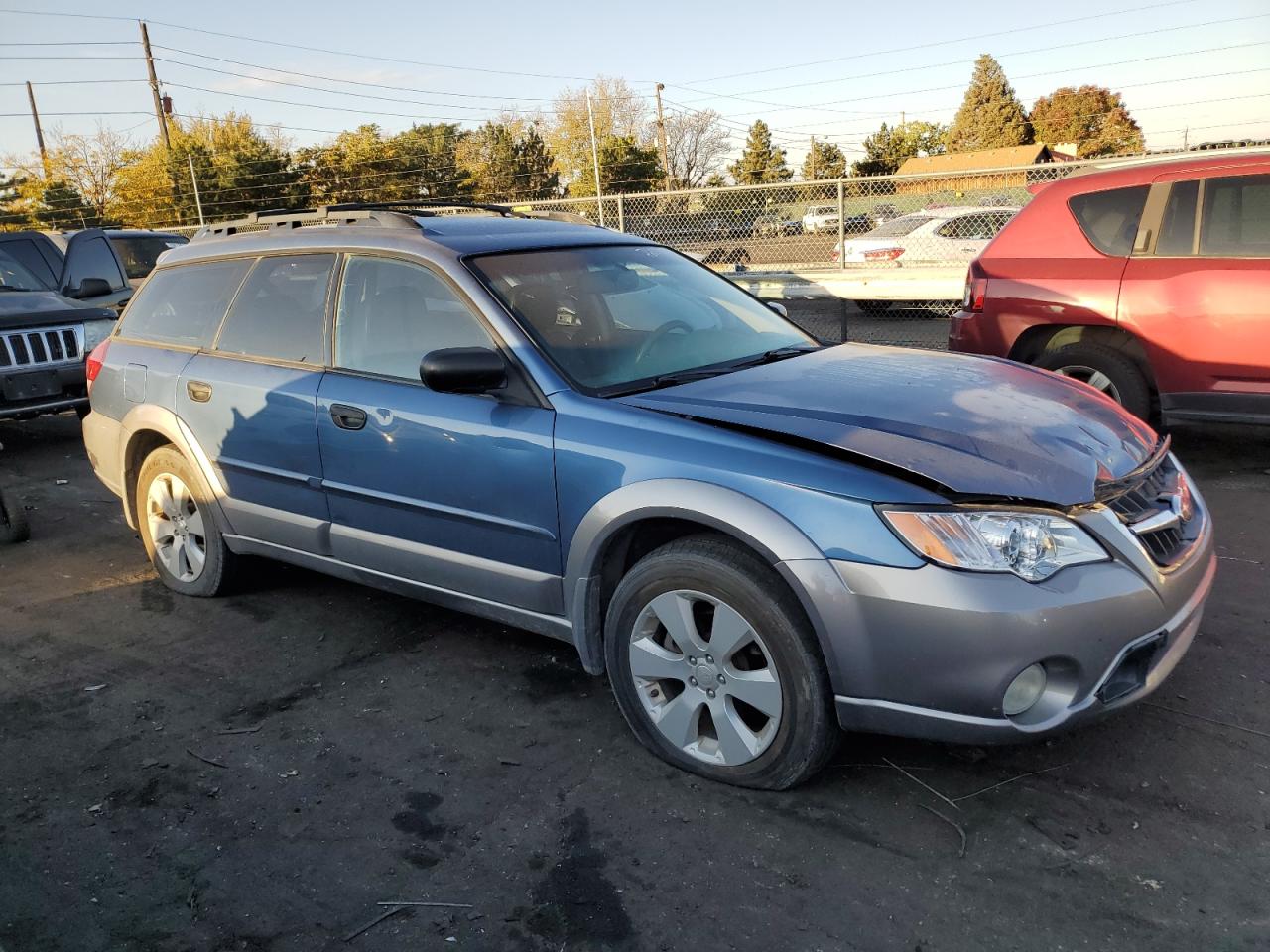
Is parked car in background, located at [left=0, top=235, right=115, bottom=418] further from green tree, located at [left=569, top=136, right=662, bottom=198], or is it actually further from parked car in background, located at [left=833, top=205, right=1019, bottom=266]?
green tree, located at [left=569, top=136, right=662, bottom=198]

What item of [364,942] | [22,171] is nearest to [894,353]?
[364,942]

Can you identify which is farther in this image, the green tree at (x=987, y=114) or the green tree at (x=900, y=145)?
the green tree at (x=987, y=114)

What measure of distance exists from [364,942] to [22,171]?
182ft

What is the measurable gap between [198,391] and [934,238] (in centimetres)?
1241

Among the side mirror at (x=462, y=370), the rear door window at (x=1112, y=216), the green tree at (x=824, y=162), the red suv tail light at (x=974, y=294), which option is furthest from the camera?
the green tree at (x=824, y=162)

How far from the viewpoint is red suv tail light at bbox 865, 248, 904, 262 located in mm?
14039

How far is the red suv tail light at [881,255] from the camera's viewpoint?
14.0 meters

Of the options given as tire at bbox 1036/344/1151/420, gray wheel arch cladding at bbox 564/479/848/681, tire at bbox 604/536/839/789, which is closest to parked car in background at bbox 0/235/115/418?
gray wheel arch cladding at bbox 564/479/848/681

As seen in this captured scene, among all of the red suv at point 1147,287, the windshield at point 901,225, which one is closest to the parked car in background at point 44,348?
the red suv at point 1147,287

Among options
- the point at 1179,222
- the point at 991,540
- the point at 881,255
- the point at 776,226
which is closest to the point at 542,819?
the point at 991,540

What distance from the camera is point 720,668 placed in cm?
292

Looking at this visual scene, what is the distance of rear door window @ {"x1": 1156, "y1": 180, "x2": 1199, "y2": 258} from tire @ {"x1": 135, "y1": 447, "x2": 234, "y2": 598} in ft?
18.4

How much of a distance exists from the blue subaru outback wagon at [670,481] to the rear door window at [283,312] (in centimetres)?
1

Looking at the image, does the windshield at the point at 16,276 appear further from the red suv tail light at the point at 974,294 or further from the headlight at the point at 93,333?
the red suv tail light at the point at 974,294
